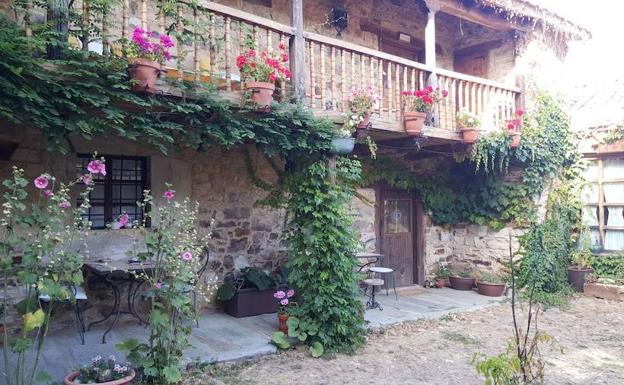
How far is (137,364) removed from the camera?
3.71m

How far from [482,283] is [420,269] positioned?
3.64 ft

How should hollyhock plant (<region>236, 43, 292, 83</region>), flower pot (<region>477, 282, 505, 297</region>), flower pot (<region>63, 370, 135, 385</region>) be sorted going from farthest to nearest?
flower pot (<region>477, 282, 505, 297</region>), hollyhock plant (<region>236, 43, 292, 83</region>), flower pot (<region>63, 370, 135, 385</region>)

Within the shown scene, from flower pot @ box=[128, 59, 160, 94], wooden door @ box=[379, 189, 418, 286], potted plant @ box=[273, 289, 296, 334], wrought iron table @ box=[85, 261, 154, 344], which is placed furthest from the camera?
wooden door @ box=[379, 189, 418, 286]

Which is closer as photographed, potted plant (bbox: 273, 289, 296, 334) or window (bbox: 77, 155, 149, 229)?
potted plant (bbox: 273, 289, 296, 334)

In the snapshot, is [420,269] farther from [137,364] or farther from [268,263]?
[137,364]

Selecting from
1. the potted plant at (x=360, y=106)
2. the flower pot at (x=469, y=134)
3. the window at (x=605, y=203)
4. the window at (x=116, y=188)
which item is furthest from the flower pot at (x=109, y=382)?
the window at (x=605, y=203)

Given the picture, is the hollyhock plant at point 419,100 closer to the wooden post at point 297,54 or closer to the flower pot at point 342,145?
the flower pot at point 342,145

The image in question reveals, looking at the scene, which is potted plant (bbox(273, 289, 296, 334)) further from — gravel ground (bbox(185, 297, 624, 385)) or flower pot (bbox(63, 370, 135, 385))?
flower pot (bbox(63, 370, 135, 385))

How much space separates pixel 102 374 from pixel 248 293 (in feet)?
8.70

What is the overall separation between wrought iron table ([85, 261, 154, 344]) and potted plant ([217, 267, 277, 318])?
1093 millimetres

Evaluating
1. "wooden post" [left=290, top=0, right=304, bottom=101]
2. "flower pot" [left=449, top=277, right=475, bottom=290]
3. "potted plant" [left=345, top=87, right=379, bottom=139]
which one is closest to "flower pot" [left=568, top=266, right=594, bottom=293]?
"flower pot" [left=449, top=277, right=475, bottom=290]

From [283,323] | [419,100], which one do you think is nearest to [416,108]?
[419,100]

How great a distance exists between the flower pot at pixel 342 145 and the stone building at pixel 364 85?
369 millimetres

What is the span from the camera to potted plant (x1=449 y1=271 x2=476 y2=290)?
8.18 metres
